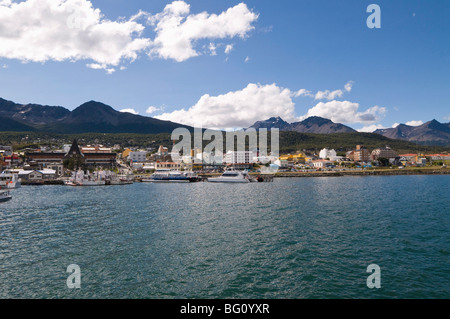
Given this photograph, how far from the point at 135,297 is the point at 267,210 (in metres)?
28.1

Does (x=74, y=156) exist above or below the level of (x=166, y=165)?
above

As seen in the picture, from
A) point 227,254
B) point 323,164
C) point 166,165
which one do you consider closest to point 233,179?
point 166,165

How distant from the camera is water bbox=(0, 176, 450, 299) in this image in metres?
15.4

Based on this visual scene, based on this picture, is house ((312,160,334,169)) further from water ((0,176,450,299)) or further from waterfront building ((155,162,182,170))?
water ((0,176,450,299))

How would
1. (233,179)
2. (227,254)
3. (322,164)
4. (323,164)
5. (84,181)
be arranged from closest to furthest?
1. (227,254)
2. (84,181)
3. (233,179)
4. (323,164)
5. (322,164)

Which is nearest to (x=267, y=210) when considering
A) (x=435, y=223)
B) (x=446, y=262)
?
(x=435, y=223)

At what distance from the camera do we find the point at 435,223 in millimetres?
30766

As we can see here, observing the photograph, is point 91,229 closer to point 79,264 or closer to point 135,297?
point 79,264

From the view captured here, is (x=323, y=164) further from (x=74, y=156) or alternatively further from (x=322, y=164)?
(x=74, y=156)

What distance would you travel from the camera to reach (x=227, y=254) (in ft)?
69.1

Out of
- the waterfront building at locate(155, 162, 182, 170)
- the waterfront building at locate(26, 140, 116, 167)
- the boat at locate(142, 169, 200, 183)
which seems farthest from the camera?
the waterfront building at locate(26, 140, 116, 167)

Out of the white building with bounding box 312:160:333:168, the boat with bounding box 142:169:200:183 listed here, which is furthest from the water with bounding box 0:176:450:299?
the white building with bounding box 312:160:333:168

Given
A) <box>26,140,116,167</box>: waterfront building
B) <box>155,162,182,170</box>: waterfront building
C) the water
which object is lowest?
the water

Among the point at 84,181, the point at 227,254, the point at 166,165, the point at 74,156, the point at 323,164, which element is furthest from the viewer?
the point at 323,164
